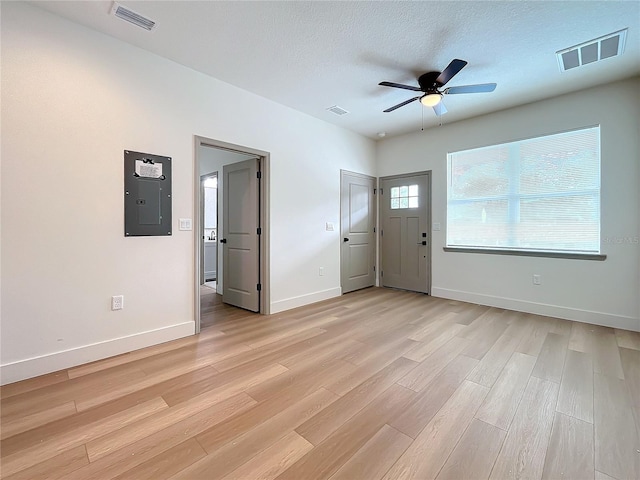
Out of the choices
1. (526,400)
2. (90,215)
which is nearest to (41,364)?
(90,215)

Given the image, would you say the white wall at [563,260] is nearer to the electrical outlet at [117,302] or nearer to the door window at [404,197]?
the door window at [404,197]

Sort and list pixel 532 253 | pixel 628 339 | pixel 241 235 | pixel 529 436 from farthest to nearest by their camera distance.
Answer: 1. pixel 241 235
2. pixel 532 253
3. pixel 628 339
4. pixel 529 436

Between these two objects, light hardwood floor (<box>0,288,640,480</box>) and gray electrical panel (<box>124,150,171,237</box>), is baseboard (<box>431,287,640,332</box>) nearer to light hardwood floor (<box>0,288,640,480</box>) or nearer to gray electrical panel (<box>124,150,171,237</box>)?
light hardwood floor (<box>0,288,640,480</box>)

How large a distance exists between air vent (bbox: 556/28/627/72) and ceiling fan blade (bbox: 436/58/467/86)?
1149 millimetres

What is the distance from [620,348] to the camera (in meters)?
2.81

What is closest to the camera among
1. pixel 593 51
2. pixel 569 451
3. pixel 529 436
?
pixel 569 451

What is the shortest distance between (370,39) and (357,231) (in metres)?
3.29

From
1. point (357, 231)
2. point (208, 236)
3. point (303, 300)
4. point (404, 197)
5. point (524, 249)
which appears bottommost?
point (303, 300)

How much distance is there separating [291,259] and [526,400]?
10.1 ft

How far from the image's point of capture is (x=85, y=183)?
2486 mm

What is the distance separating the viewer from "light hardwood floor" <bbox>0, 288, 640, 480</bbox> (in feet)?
4.64

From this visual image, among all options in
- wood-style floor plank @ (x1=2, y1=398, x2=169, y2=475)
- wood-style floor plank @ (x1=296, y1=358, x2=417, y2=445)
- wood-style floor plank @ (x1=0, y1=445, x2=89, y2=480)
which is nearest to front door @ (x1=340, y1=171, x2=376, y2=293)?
wood-style floor plank @ (x1=296, y1=358, x2=417, y2=445)

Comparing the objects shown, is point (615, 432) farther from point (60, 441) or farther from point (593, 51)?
point (593, 51)

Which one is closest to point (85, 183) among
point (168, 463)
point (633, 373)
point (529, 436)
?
point (168, 463)
